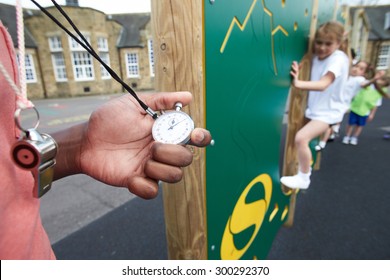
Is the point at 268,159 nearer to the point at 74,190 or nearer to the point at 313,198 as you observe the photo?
the point at 313,198

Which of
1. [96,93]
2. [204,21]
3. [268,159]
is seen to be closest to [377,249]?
[268,159]

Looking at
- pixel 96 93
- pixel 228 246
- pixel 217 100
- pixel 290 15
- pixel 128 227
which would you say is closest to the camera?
pixel 217 100

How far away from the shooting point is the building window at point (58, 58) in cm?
1709

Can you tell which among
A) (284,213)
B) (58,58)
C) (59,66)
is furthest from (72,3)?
(58,58)

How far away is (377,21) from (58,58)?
86.2ft

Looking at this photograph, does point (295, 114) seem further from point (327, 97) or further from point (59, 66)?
point (59, 66)

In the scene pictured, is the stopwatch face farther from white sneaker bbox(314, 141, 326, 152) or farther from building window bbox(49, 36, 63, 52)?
A: building window bbox(49, 36, 63, 52)

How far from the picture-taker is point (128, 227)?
2.65m

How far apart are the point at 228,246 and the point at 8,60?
1255mm

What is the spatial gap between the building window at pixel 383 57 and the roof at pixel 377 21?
794mm

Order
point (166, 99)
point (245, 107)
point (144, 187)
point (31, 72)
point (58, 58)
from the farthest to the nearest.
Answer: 1. point (58, 58)
2. point (31, 72)
3. point (245, 107)
4. point (166, 99)
5. point (144, 187)

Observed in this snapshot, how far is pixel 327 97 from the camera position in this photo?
7.89 ft

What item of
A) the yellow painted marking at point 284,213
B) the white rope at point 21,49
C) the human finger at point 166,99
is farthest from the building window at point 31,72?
the white rope at point 21,49

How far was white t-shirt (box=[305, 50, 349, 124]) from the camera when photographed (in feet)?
7.38
